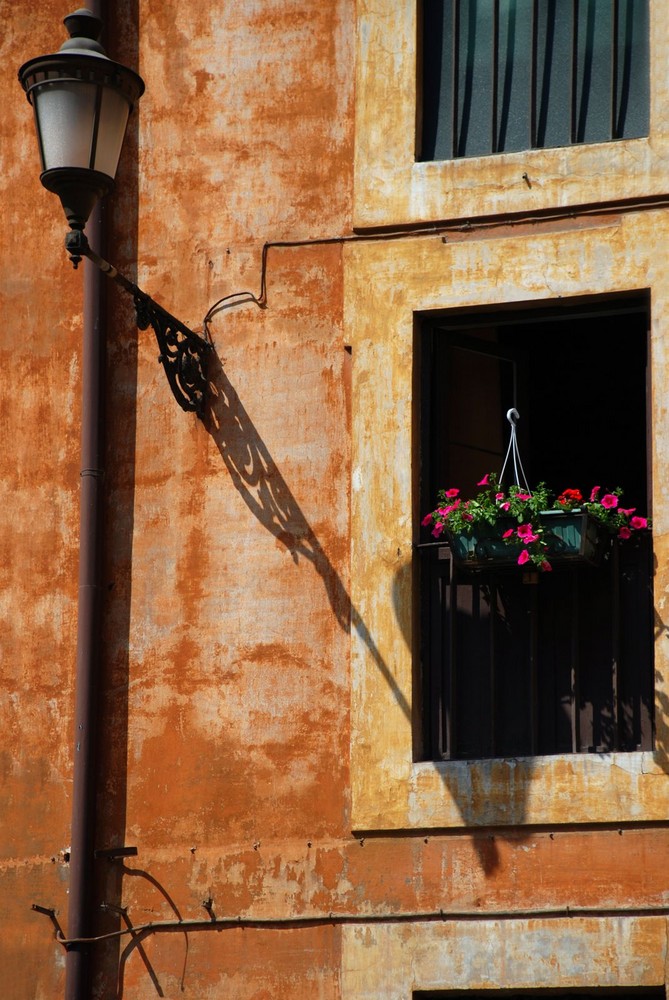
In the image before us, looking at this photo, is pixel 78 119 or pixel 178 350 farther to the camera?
pixel 178 350

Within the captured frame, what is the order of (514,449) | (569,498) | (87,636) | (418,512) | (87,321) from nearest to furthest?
1. (569,498)
2. (418,512)
3. (514,449)
4. (87,636)
5. (87,321)

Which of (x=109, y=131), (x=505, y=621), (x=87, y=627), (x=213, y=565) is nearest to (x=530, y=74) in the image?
(x=109, y=131)

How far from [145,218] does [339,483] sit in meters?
1.87

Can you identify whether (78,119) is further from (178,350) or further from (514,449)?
(514,449)

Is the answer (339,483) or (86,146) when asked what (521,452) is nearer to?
(339,483)

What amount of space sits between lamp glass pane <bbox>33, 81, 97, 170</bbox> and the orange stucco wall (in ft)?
5.45

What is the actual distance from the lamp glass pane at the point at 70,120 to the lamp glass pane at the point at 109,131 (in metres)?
0.05

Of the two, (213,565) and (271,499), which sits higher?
(271,499)

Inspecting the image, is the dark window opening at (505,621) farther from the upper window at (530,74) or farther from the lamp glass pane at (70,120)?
the lamp glass pane at (70,120)

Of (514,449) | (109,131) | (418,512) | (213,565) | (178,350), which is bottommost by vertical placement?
(213,565)

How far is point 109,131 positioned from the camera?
29.5 ft

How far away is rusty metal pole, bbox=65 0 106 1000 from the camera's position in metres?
9.73

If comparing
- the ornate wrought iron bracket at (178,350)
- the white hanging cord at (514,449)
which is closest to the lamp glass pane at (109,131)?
the ornate wrought iron bracket at (178,350)

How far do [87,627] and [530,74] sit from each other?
3605 mm
